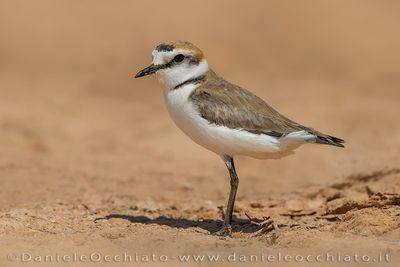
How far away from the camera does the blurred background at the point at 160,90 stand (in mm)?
11602

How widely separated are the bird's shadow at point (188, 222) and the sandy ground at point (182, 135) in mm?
37

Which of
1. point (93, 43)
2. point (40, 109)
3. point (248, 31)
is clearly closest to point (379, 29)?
point (248, 31)

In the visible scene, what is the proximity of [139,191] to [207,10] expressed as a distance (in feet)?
35.7

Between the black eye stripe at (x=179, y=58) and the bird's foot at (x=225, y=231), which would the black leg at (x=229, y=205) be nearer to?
the bird's foot at (x=225, y=231)

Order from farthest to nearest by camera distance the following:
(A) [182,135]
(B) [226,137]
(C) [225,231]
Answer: (A) [182,135] → (C) [225,231] → (B) [226,137]

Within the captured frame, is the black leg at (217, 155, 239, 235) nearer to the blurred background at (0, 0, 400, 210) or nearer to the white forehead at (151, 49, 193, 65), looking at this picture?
the white forehead at (151, 49, 193, 65)

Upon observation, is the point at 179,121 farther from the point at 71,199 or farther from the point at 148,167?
the point at 148,167

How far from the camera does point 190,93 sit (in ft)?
28.1

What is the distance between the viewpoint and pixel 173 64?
870 cm

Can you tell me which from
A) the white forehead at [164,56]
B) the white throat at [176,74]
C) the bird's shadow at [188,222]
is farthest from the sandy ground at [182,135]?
the white forehead at [164,56]

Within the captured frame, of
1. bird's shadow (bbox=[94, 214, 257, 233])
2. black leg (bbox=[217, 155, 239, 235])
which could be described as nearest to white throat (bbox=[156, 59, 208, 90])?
black leg (bbox=[217, 155, 239, 235])

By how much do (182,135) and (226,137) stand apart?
534 cm

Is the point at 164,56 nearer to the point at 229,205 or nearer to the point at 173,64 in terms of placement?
the point at 173,64

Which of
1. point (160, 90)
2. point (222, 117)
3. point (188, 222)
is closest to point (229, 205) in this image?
point (188, 222)
